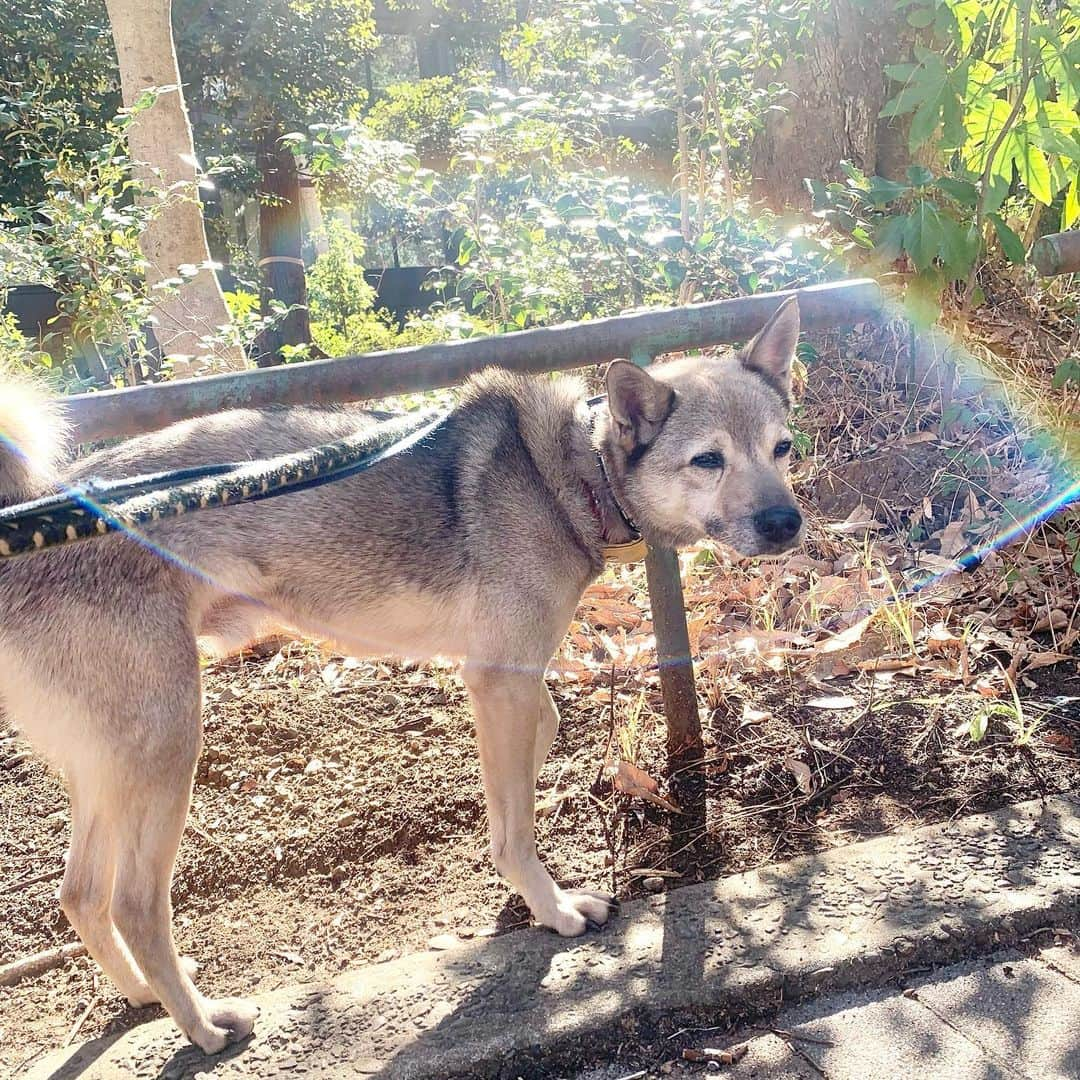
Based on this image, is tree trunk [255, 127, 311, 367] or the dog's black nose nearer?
the dog's black nose

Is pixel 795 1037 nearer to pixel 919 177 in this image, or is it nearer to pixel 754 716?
pixel 754 716

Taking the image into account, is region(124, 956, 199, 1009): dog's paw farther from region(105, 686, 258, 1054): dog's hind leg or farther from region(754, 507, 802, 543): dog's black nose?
region(754, 507, 802, 543): dog's black nose

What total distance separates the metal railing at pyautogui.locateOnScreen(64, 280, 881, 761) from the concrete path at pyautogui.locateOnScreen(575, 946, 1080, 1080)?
42.6 inches

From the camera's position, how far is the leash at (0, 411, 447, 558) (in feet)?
5.69

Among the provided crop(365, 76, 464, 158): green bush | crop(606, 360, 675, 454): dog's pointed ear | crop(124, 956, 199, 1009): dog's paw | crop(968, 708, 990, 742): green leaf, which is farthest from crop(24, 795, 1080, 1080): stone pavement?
crop(365, 76, 464, 158): green bush

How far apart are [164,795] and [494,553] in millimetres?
1043

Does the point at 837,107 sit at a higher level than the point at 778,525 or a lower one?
higher

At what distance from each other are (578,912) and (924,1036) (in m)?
0.87

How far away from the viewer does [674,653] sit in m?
2.95

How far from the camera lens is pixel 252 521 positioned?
2.36m

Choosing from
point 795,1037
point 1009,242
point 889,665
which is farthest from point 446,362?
point 1009,242

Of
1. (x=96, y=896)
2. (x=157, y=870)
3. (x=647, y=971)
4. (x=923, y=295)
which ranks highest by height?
(x=923, y=295)

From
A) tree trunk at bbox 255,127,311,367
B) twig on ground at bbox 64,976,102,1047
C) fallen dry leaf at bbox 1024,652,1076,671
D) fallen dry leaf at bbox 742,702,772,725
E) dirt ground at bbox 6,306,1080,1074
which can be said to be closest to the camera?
twig on ground at bbox 64,976,102,1047

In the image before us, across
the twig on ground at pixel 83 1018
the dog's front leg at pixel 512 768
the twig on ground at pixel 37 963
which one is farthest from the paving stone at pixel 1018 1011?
the twig on ground at pixel 37 963
